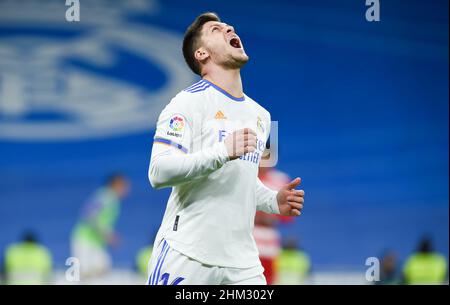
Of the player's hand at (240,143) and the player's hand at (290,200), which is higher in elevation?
the player's hand at (240,143)

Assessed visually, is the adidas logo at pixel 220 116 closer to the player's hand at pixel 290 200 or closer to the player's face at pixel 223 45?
the player's face at pixel 223 45

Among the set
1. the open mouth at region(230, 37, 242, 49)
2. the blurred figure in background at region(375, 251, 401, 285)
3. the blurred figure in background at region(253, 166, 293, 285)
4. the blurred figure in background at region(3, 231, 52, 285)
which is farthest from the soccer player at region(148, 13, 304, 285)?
the blurred figure in background at region(3, 231, 52, 285)

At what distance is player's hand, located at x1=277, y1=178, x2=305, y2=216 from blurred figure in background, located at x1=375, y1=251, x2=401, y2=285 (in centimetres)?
523

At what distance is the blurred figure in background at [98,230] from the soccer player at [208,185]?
18.1ft

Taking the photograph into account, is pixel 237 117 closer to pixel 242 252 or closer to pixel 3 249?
pixel 242 252

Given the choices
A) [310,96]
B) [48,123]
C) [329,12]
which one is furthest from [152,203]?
[329,12]

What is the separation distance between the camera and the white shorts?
3316mm

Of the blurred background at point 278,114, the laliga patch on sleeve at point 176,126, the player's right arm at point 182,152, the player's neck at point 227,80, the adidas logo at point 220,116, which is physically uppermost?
the blurred background at point 278,114

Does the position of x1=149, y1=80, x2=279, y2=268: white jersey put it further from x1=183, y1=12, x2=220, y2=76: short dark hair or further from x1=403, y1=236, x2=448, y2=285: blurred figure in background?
x1=403, y1=236, x2=448, y2=285: blurred figure in background

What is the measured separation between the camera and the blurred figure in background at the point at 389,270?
8719 millimetres

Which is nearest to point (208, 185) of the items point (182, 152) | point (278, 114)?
point (182, 152)

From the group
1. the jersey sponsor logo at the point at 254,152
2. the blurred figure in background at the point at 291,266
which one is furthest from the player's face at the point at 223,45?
the blurred figure in background at the point at 291,266

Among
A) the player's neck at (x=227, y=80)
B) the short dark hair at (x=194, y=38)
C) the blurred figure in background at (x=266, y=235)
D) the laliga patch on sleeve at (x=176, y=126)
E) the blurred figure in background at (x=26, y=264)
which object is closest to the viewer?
the laliga patch on sleeve at (x=176, y=126)

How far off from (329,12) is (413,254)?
331cm
